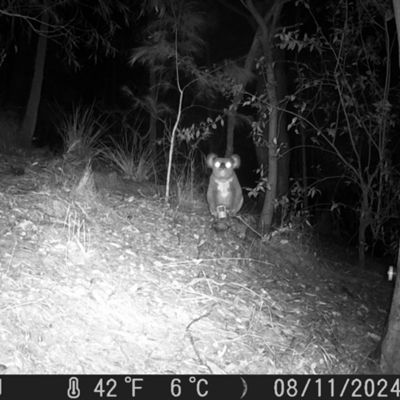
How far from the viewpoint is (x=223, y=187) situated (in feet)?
19.6

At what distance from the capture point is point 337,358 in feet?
13.1

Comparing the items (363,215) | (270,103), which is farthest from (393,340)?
(270,103)

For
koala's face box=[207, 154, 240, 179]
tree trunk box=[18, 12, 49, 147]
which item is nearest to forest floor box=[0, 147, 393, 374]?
koala's face box=[207, 154, 240, 179]

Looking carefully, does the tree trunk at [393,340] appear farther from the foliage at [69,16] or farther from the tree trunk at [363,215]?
the foliage at [69,16]

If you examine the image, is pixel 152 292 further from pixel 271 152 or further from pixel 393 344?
pixel 271 152

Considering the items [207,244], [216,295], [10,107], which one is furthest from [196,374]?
[10,107]

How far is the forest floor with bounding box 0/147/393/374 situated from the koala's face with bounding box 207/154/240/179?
0.61 meters

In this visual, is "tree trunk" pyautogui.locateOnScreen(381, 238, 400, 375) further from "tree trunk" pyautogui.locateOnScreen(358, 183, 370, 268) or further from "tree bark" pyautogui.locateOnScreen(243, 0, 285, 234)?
"tree trunk" pyautogui.locateOnScreen(358, 183, 370, 268)

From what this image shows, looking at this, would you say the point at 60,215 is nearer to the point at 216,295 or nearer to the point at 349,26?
the point at 216,295

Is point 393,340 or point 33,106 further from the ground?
point 33,106

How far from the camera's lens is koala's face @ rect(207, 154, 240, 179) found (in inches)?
227

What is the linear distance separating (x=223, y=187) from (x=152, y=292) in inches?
88.5

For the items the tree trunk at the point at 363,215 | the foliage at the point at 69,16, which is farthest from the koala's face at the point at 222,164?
the foliage at the point at 69,16

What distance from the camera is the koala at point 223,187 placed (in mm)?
5816
